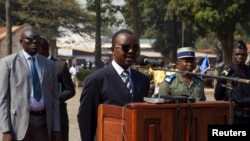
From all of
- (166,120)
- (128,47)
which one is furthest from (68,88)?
(166,120)

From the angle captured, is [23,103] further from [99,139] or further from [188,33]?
[188,33]

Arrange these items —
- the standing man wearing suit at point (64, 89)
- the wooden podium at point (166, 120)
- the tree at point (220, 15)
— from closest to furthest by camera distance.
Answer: the wooden podium at point (166, 120)
the standing man wearing suit at point (64, 89)
the tree at point (220, 15)

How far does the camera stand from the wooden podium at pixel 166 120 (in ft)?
15.0

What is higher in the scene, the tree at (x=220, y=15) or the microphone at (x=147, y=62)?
the tree at (x=220, y=15)

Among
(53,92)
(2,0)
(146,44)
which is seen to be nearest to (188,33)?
(2,0)

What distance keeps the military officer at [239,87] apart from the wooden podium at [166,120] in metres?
2.64

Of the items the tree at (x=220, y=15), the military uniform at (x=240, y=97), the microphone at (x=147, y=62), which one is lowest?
the military uniform at (x=240, y=97)

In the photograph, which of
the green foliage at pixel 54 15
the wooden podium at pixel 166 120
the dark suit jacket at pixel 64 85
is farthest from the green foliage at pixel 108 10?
the wooden podium at pixel 166 120

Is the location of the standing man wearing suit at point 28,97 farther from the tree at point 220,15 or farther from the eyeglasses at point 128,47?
the tree at point 220,15

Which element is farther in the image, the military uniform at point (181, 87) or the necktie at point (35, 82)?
the military uniform at point (181, 87)

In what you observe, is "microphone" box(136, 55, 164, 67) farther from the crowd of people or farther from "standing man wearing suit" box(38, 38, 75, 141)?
"standing man wearing suit" box(38, 38, 75, 141)

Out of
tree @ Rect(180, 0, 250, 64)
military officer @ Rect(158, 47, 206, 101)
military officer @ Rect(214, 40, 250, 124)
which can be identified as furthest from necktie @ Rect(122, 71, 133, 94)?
tree @ Rect(180, 0, 250, 64)

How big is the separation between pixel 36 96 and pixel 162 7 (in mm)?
67295

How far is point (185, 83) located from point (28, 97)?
174 cm
